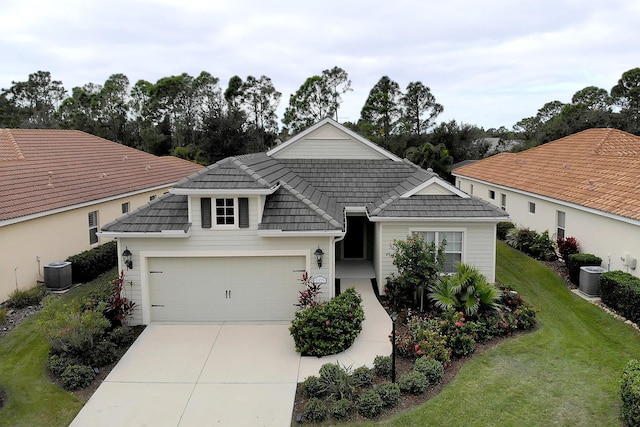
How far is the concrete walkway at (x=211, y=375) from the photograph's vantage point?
8164 millimetres

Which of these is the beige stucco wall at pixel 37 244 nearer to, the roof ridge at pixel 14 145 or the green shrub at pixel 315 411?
the roof ridge at pixel 14 145

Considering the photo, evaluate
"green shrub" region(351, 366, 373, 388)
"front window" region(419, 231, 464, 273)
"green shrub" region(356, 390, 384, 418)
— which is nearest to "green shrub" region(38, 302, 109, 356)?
"green shrub" region(351, 366, 373, 388)

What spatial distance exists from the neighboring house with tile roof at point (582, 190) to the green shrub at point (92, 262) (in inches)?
663

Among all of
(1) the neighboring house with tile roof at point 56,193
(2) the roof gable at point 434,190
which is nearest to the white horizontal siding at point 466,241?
(2) the roof gable at point 434,190

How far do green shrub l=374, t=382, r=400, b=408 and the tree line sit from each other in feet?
129

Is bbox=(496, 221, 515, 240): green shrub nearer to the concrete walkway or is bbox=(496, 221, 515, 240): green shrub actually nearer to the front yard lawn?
the concrete walkway

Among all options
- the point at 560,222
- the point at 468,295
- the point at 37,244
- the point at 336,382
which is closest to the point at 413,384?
the point at 336,382

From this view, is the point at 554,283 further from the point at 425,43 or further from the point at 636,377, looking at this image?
the point at 425,43

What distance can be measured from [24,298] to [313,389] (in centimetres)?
952

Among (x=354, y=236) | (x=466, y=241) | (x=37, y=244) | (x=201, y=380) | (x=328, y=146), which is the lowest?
(x=201, y=380)

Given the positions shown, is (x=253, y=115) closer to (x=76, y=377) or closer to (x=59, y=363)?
(x=59, y=363)

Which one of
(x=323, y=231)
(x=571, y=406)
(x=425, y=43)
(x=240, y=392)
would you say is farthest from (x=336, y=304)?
(x=425, y=43)

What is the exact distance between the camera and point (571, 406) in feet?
26.8

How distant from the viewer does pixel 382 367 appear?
9.41 m
